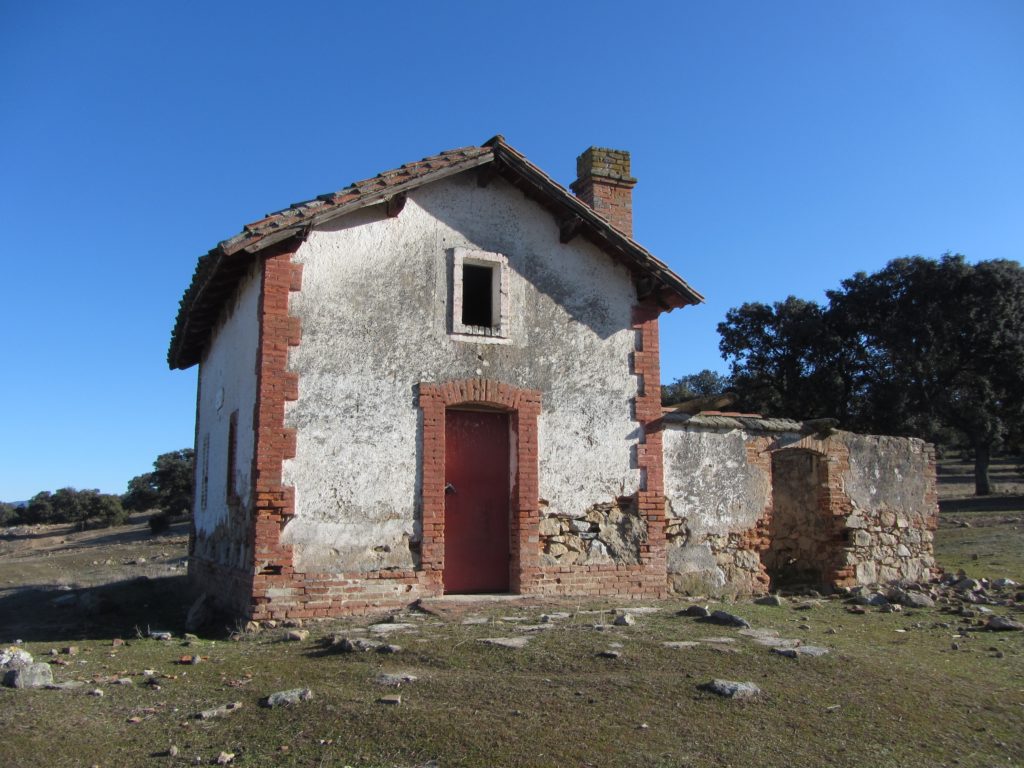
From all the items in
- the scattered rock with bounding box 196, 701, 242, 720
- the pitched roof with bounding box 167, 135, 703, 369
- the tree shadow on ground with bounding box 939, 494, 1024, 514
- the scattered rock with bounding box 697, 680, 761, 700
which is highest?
the pitched roof with bounding box 167, 135, 703, 369

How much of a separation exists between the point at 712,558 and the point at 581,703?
6215 millimetres

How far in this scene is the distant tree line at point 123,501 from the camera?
36.6 metres

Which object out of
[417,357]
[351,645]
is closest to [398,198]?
[417,357]

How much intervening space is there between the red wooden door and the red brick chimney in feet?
12.9

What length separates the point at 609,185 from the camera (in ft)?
41.7

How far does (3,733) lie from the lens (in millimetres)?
5305

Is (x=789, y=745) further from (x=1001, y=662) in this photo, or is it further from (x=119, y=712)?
(x=119, y=712)

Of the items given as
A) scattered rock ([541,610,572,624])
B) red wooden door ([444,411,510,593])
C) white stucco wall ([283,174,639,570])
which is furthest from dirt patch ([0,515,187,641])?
scattered rock ([541,610,572,624])

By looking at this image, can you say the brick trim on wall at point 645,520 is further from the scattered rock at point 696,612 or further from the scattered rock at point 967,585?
the scattered rock at point 967,585

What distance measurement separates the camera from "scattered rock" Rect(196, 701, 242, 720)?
5609mm

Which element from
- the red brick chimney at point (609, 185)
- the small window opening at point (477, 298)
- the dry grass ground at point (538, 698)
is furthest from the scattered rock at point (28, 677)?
the red brick chimney at point (609, 185)

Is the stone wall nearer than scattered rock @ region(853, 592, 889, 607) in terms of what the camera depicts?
No

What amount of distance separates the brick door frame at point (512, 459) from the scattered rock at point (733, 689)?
4.17 m

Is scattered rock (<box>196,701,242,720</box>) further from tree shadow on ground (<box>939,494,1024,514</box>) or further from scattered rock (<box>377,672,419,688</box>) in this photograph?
tree shadow on ground (<box>939,494,1024,514</box>)
